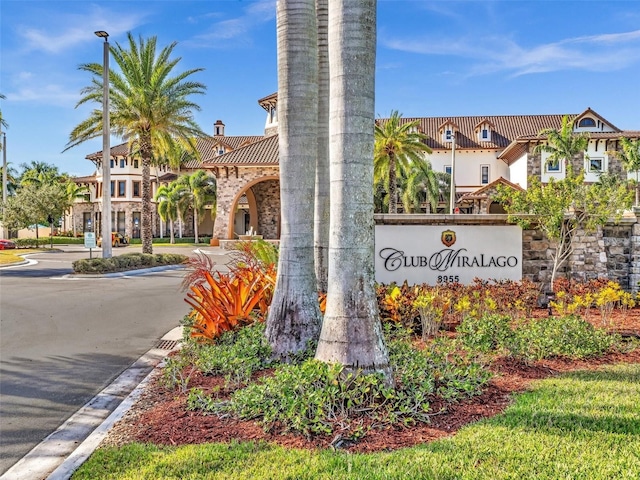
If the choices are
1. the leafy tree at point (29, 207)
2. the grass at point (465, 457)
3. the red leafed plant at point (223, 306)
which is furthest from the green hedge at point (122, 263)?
the leafy tree at point (29, 207)

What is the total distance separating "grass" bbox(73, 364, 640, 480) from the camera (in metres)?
3.59

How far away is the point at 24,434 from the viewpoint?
5078 millimetres

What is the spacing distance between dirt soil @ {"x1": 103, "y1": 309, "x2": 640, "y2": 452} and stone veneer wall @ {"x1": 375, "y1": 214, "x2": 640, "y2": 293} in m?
4.68

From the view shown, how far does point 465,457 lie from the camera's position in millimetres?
3793

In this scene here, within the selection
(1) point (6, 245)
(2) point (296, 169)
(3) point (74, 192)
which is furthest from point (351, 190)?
(3) point (74, 192)

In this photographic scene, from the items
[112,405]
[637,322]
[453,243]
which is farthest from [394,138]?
[112,405]

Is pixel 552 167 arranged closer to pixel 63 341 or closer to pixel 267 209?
pixel 267 209

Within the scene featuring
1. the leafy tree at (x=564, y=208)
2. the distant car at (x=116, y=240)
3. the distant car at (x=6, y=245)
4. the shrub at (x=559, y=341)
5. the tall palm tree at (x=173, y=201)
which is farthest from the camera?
the tall palm tree at (x=173, y=201)

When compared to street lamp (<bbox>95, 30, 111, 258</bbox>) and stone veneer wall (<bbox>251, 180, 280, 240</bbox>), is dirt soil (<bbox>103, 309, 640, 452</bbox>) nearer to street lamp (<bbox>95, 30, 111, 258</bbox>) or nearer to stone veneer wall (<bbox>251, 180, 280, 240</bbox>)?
street lamp (<bbox>95, 30, 111, 258</bbox>)

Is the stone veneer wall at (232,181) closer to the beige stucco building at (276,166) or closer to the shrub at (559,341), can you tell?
the beige stucco building at (276,166)

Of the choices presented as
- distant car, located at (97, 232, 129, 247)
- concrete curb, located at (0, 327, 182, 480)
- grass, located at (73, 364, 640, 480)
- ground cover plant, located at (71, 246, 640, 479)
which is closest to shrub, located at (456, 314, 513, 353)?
ground cover plant, located at (71, 246, 640, 479)

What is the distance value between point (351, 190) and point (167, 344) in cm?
558

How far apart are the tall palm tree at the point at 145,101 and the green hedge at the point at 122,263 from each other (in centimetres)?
182

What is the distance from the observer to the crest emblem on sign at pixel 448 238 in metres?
10.4
